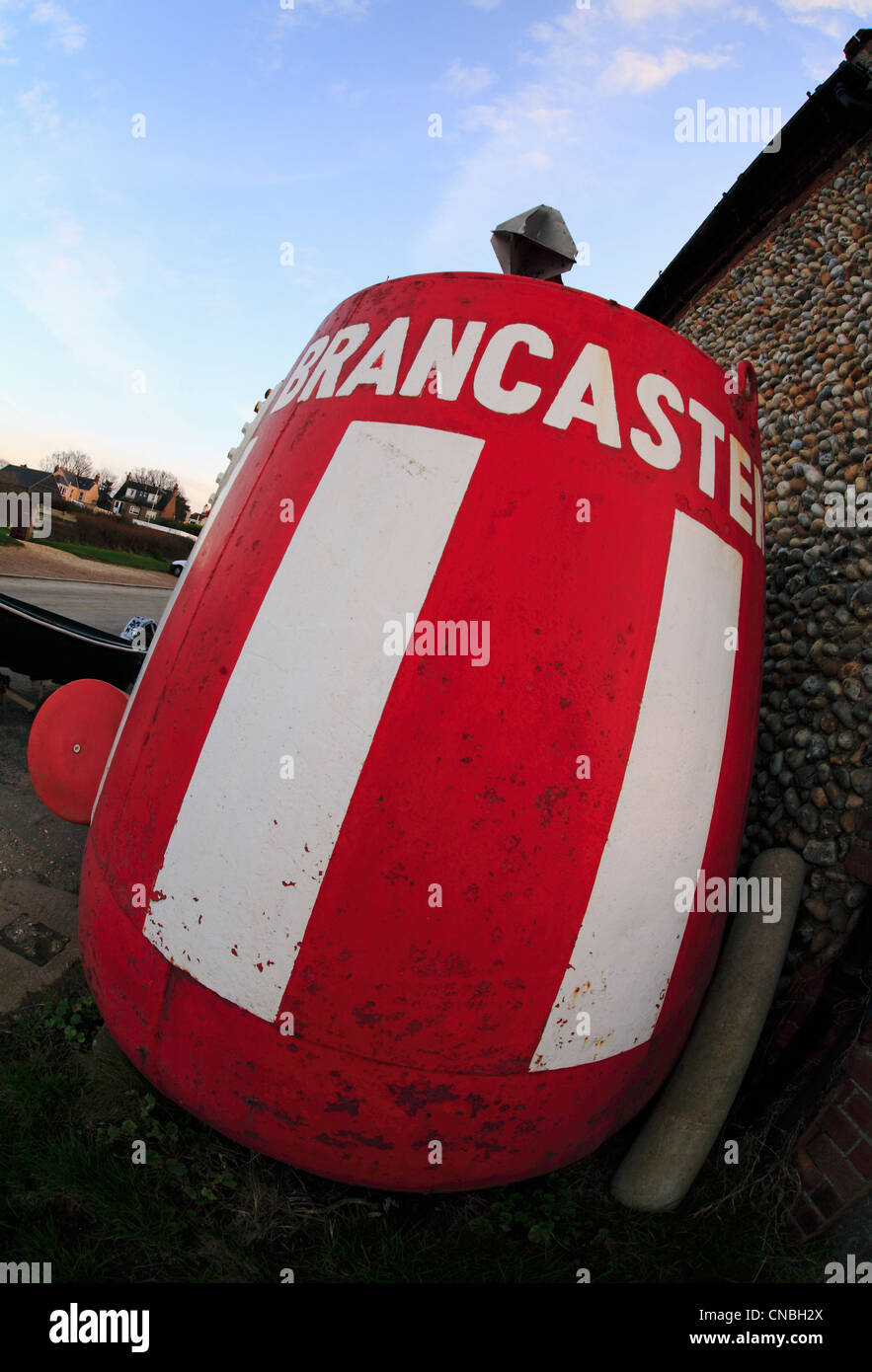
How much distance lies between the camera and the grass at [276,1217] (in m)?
1.76

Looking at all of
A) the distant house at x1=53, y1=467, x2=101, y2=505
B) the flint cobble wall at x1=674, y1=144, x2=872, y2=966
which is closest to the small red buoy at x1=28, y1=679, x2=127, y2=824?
the flint cobble wall at x1=674, y1=144, x2=872, y2=966

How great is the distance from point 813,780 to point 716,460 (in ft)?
4.69

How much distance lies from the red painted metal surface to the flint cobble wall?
0.79 meters

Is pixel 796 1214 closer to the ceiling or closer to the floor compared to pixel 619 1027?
Result: closer to the floor

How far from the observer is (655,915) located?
1.77m

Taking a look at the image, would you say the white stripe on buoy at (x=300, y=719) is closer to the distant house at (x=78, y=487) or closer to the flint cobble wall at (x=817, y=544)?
the flint cobble wall at (x=817, y=544)

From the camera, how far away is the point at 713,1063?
85.4 inches

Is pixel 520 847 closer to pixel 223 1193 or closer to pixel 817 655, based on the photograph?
pixel 223 1193

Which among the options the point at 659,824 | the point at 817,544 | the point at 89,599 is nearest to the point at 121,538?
the point at 89,599

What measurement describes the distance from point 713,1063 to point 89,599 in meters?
16.3

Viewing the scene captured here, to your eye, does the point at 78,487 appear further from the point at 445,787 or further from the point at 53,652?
the point at 445,787

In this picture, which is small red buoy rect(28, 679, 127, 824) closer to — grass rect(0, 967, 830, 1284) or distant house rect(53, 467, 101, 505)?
grass rect(0, 967, 830, 1284)

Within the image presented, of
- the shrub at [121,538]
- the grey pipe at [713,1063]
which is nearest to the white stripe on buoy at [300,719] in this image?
the grey pipe at [713,1063]
